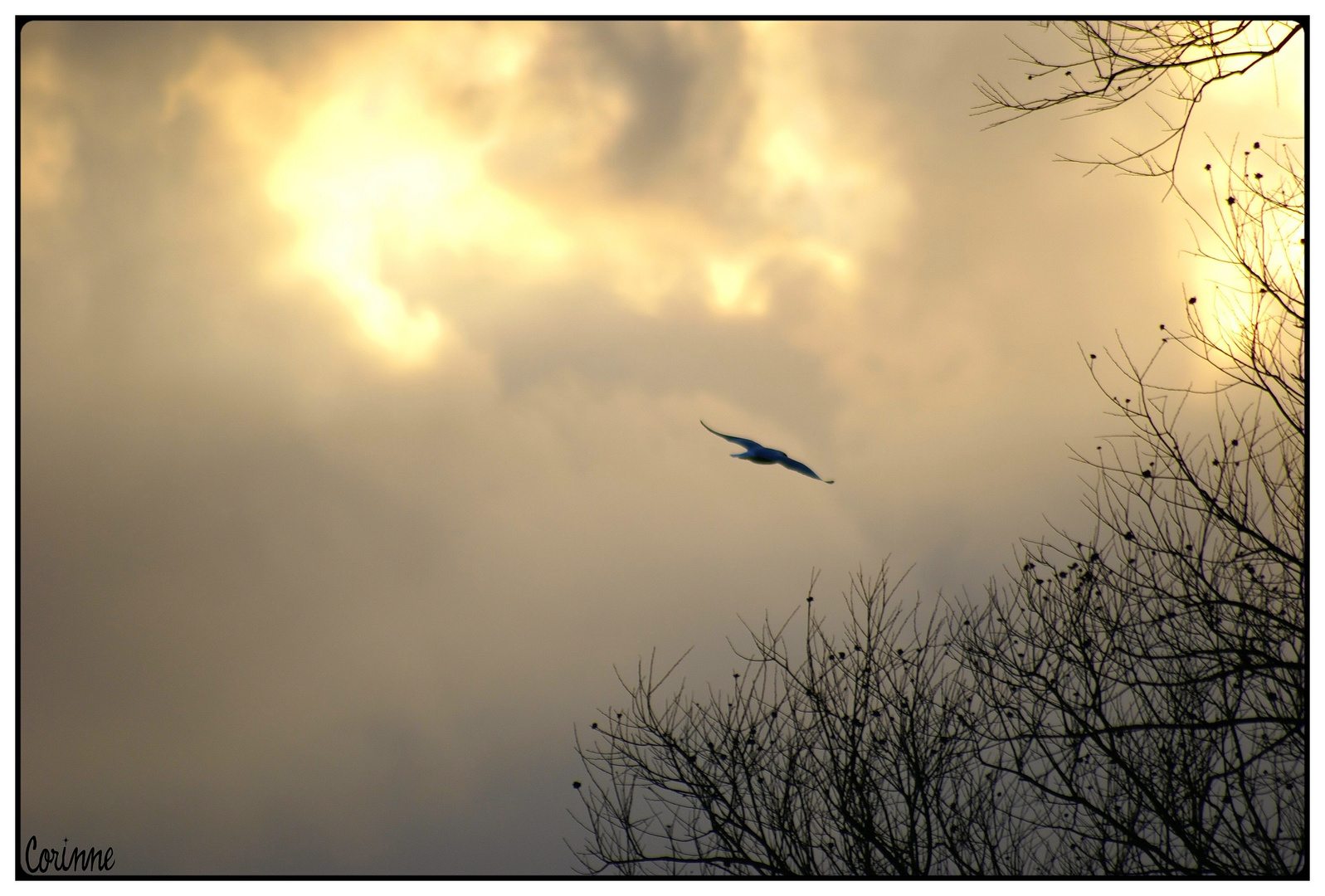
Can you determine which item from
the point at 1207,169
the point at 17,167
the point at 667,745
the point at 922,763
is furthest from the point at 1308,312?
the point at 17,167

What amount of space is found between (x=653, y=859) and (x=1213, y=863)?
3.95 m

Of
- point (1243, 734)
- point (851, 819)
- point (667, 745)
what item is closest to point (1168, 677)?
point (1243, 734)

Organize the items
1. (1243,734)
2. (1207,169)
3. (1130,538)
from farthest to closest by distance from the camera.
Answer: (1130,538) → (1243,734) → (1207,169)

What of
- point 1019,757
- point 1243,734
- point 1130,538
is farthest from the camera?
point 1019,757

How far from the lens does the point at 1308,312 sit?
15.0 feet

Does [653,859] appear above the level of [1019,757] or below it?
below

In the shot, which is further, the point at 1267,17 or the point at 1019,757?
the point at 1019,757

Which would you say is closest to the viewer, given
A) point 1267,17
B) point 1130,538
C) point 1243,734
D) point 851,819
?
point 1267,17

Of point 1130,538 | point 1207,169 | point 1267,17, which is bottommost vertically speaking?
point 1130,538

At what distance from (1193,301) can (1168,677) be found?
103 inches

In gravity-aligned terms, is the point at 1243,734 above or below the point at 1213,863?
above

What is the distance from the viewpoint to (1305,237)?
4.53 meters

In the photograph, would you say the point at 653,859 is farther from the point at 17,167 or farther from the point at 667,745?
the point at 17,167

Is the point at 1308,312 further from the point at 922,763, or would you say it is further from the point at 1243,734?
the point at 922,763
